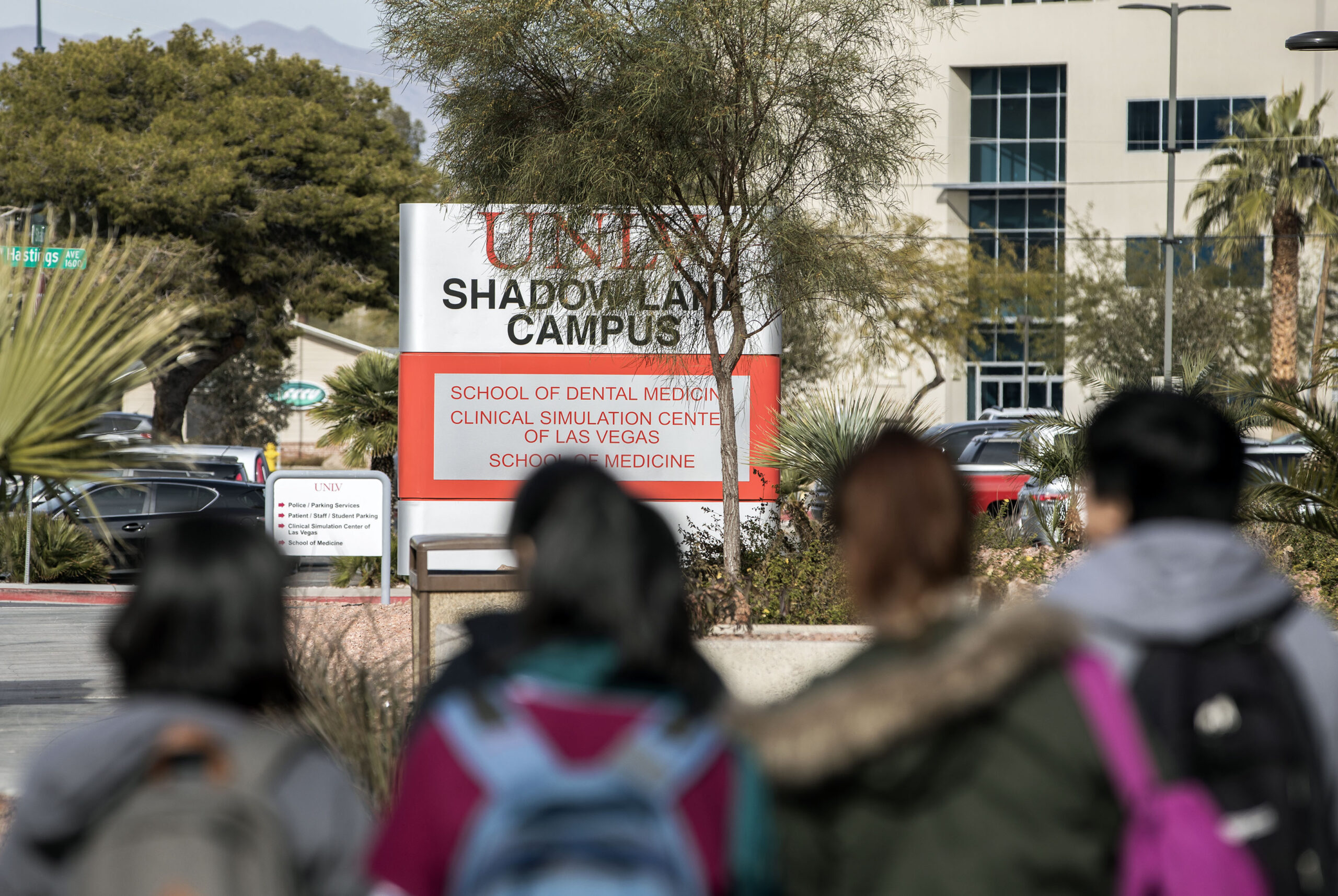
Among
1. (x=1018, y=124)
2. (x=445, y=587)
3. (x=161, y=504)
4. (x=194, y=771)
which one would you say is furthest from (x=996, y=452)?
(x=1018, y=124)

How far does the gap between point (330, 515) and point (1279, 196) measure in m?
28.5

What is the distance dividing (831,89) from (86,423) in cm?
656

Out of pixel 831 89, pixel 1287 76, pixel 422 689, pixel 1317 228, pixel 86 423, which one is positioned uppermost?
pixel 1287 76

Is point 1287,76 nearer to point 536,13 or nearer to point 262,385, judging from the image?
point 262,385

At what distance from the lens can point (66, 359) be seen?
16.2 feet

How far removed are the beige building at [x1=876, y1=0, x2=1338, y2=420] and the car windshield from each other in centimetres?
2208

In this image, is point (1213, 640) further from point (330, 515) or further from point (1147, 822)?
point (330, 515)

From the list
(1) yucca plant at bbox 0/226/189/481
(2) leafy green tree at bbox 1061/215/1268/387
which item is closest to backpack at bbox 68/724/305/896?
(1) yucca plant at bbox 0/226/189/481

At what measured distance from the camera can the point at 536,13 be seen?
9891 mm

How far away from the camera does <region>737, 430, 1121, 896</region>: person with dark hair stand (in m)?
1.96

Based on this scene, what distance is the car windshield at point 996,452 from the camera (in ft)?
61.4

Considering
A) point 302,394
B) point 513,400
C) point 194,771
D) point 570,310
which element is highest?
point 302,394

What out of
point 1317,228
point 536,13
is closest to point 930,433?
point 536,13

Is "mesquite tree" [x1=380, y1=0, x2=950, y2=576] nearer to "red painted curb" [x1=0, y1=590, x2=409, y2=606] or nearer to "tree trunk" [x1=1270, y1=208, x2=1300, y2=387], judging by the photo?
"red painted curb" [x1=0, y1=590, x2=409, y2=606]
